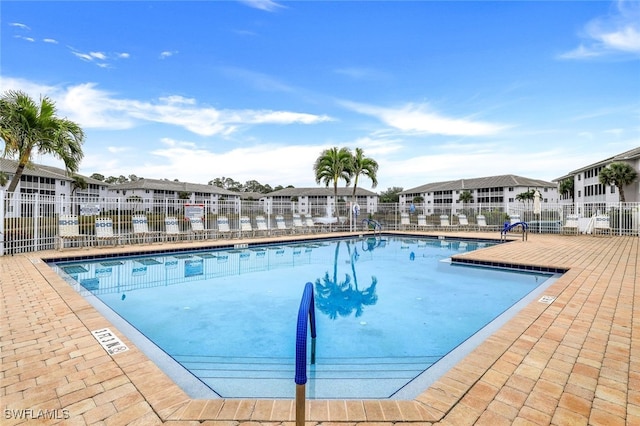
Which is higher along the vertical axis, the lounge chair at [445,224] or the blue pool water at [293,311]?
the lounge chair at [445,224]

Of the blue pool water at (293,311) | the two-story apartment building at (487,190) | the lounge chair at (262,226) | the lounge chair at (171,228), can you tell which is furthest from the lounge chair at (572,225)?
the two-story apartment building at (487,190)

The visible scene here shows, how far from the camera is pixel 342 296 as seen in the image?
645 cm

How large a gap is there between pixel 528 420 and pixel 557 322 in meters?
2.36

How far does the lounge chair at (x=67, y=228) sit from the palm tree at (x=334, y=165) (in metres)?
14.7

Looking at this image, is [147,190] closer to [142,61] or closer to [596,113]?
[142,61]

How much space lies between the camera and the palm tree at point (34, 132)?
971 centimetres

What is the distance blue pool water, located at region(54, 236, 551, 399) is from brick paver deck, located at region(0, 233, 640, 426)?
1.47ft

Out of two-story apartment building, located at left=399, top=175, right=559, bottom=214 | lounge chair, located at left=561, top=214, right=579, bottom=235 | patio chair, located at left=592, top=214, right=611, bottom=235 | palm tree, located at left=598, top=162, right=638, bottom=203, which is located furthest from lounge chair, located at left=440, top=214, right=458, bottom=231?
two-story apartment building, located at left=399, top=175, right=559, bottom=214

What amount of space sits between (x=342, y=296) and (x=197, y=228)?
8.98 meters

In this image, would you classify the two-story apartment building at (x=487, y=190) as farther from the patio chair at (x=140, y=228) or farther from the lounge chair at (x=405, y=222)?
the patio chair at (x=140, y=228)

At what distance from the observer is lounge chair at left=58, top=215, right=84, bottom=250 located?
9.84 meters

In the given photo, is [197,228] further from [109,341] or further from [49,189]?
[49,189]

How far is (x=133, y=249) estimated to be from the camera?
10516 mm

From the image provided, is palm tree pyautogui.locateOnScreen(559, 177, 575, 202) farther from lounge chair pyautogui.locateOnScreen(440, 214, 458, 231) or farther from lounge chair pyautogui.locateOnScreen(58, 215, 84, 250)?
lounge chair pyautogui.locateOnScreen(58, 215, 84, 250)
